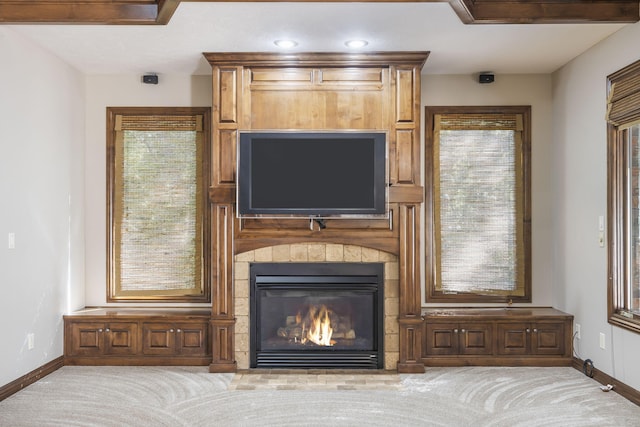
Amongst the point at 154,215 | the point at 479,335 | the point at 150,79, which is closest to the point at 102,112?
the point at 150,79

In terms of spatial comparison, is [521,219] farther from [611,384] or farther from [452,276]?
[611,384]

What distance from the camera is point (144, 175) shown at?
17.3 ft

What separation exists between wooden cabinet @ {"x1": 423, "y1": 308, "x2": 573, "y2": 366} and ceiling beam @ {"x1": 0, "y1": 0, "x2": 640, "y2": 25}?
7.70 ft

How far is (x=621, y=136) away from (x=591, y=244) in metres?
0.87

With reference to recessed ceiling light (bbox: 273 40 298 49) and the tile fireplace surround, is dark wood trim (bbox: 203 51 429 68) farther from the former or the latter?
the tile fireplace surround

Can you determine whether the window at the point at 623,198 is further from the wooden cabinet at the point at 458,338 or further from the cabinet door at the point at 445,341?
the cabinet door at the point at 445,341

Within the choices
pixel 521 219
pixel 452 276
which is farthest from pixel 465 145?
pixel 452 276

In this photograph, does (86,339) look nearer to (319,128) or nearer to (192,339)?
(192,339)

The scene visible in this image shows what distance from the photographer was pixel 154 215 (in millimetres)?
5262

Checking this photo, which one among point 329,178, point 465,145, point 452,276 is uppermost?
point 465,145

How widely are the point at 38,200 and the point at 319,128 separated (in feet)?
7.25

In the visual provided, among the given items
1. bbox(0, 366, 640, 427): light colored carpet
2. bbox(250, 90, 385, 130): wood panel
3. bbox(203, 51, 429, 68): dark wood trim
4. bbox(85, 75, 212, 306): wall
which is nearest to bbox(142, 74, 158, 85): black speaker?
bbox(85, 75, 212, 306): wall

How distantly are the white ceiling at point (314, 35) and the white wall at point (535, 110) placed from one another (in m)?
0.32

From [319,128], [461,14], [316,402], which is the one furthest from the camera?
[319,128]
